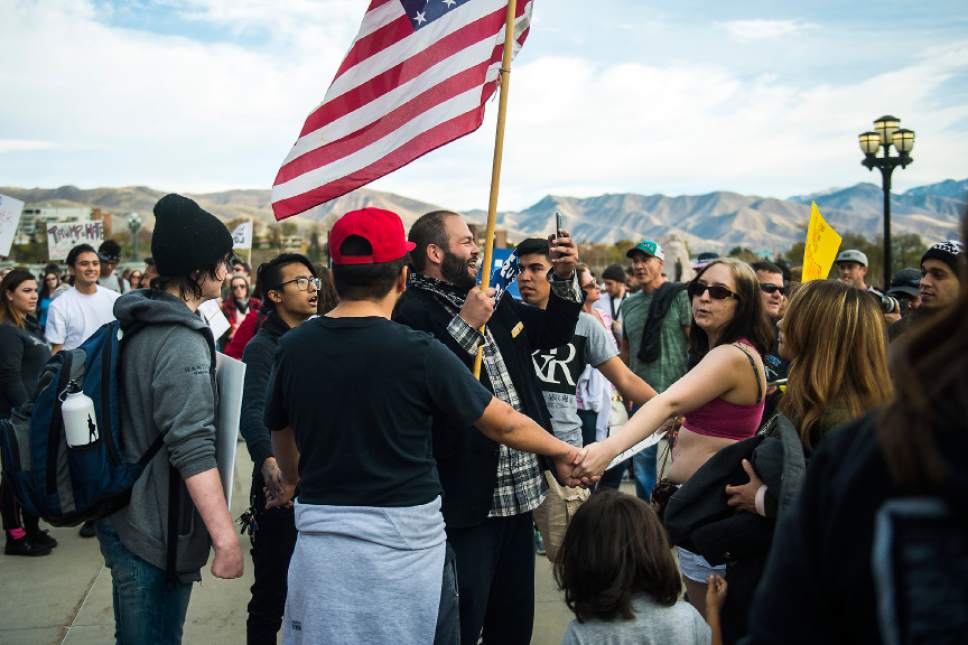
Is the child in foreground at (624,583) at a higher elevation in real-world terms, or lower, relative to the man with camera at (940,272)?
lower

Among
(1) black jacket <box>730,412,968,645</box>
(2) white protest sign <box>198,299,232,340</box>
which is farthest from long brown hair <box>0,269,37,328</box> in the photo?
(1) black jacket <box>730,412,968,645</box>

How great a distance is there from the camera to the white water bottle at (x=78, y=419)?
2.64m

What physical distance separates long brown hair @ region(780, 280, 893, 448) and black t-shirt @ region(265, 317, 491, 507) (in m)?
1.03

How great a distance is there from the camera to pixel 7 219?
11.1 metres

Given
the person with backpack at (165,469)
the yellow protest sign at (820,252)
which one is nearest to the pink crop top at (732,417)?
the person with backpack at (165,469)

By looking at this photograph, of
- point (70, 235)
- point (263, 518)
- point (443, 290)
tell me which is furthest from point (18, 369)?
point (70, 235)

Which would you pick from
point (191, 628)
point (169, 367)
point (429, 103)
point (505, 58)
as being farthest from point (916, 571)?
point (191, 628)

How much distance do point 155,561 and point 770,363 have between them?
380 centimetres

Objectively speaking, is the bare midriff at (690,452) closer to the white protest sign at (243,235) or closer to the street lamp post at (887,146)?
the street lamp post at (887,146)

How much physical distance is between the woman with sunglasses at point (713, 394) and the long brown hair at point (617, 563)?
638mm

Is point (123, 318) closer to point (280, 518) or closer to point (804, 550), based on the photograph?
point (280, 518)

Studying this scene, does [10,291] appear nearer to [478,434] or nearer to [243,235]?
[478,434]

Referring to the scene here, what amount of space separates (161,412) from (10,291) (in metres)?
4.73

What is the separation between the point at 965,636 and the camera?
90cm
